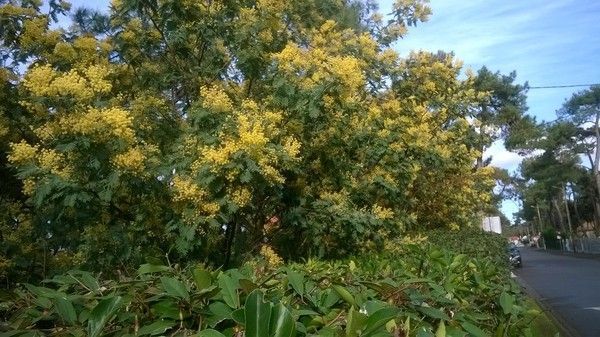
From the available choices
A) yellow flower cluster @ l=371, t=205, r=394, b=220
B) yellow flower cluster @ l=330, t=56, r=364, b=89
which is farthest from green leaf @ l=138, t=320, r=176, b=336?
yellow flower cluster @ l=371, t=205, r=394, b=220

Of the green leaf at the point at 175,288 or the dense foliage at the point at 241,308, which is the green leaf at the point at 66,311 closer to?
the dense foliage at the point at 241,308

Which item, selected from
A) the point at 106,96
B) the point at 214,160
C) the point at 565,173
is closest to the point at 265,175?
the point at 214,160

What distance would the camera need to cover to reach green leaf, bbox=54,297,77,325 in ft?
5.40

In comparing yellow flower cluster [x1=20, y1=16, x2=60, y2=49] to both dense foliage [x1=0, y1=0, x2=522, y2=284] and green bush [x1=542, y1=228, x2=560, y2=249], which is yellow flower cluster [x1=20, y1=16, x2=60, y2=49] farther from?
green bush [x1=542, y1=228, x2=560, y2=249]

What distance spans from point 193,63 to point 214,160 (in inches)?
84.0

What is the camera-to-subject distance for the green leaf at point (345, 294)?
6.04ft

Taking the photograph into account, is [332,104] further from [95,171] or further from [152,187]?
[95,171]

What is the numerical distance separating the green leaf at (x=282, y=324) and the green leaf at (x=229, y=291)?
28 centimetres

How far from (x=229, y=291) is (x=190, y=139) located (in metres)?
4.50

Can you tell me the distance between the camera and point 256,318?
4.51ft

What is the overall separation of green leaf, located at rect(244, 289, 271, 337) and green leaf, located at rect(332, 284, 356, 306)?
1.59 ft

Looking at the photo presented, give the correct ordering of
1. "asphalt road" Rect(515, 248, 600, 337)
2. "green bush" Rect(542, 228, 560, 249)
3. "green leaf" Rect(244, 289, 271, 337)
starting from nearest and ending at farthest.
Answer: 1. "green leaf" Rect(244, 289, 271, 337)
2. "asphalt road" Rect(515, 248, 600, 337)
3. "green bush" Rect(542, 228, 560, 249)

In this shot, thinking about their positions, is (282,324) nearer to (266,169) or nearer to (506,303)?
(506,303)

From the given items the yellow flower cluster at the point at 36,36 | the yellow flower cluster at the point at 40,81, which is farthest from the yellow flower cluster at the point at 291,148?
the yellow flower cluster at the point at 36,36
